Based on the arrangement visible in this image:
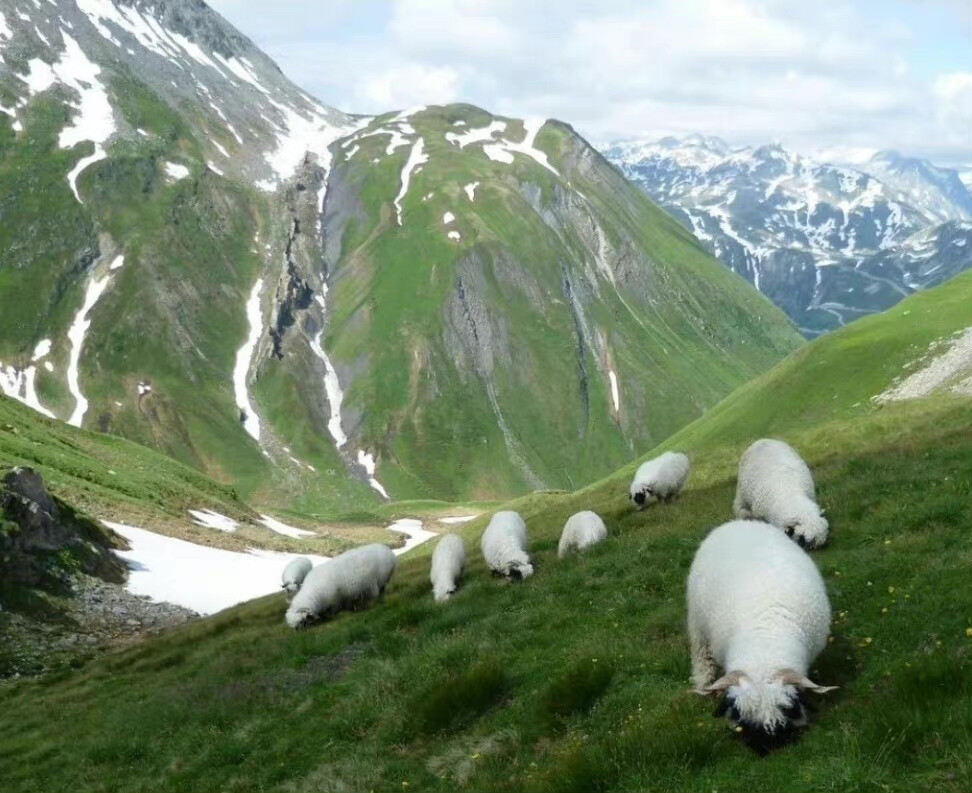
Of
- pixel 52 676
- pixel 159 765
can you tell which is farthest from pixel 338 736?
pixel 52 676

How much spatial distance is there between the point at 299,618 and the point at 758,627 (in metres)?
17.9

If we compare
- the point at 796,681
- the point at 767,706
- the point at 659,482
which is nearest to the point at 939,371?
the point at 659,482

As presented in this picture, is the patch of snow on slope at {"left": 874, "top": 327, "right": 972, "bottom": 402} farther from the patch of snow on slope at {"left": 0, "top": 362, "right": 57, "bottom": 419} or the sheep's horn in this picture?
the patch of snow on slope at {"left": 0, "top": 362, "right": 57, "bottom": 419}

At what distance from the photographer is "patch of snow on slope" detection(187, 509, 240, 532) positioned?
243ft

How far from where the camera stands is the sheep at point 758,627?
8.81m

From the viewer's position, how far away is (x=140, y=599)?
4519cm

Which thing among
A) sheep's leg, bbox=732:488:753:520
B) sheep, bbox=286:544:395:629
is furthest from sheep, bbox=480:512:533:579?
sheep's leg, bbox=732:488:753:520

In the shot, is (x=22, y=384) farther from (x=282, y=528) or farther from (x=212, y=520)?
(x=212, y=520)

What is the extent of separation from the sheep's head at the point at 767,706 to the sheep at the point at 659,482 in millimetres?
18828

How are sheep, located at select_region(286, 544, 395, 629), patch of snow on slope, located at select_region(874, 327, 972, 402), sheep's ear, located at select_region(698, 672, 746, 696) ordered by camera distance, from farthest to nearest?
1. patch of snow on slope, located at select_region(874, 327, 972, 402)
2. sheep, located at select_region(286, 544, 395, 629)
3. sheep's ear, located at select_region(698, 672, 746, 696)

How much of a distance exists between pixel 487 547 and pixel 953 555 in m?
14.5

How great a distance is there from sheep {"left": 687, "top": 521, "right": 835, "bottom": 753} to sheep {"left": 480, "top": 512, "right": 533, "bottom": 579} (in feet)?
34.8

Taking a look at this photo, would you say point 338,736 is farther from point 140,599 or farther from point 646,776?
point 140,599

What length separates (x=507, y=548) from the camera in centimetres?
2406
